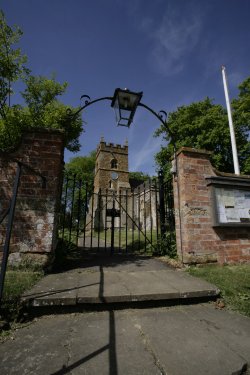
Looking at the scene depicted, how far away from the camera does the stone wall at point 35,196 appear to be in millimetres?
3598

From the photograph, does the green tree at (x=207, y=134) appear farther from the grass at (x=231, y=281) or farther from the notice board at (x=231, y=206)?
the grass at (x=231, y=281)

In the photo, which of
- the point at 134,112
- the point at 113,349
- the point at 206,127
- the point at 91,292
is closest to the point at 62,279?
the point at 91,292

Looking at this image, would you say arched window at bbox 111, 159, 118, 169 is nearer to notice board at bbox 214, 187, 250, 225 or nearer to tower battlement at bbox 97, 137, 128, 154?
tower battlement at bbox 97, 137, 128, 154

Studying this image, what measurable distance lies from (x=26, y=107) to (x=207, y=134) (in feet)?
43.3

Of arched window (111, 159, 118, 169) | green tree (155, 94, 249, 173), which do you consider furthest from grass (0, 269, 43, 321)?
arched window (111, 159, 118, 169)

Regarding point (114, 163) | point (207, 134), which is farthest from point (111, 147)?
point (207, 134)

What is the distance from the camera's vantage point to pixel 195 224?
4273mm

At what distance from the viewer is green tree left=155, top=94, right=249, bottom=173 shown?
54.2ft

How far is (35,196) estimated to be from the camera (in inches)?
150

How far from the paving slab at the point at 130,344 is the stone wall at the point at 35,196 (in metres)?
1.54

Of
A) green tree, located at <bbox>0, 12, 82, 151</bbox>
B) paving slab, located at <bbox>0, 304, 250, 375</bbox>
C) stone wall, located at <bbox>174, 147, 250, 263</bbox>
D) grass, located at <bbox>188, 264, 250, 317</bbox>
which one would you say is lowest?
paving slab, located at <bbox>0, 304, 250, 375</bbox>

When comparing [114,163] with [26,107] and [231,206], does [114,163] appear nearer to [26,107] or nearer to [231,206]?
[26,107]

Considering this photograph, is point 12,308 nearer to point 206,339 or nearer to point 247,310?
point 206,339

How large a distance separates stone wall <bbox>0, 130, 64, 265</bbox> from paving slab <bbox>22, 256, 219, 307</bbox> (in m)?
0.61
